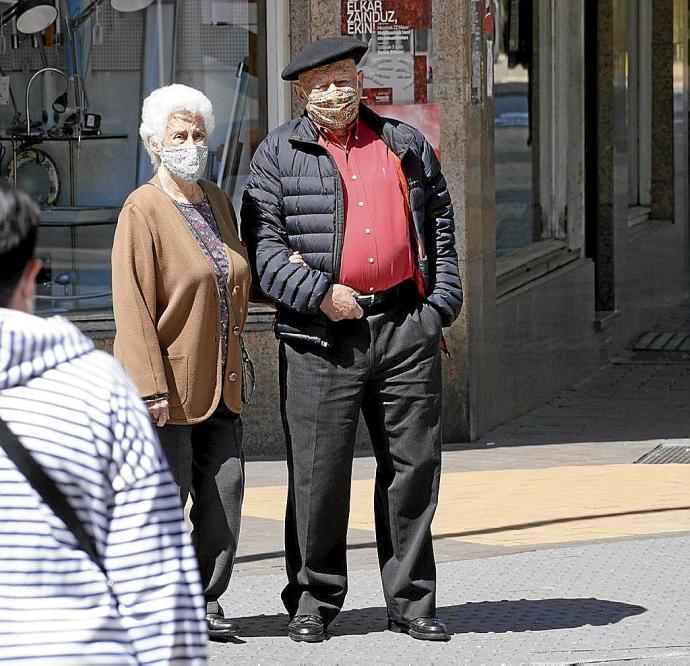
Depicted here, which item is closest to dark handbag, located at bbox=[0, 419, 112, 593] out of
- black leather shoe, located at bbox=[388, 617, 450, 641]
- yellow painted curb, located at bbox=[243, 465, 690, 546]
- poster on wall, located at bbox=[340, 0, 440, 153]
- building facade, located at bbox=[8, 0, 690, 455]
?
black leather shoe, located at bbox=[388, 617, 450, 641]

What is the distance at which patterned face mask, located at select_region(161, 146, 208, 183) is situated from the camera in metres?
4.96

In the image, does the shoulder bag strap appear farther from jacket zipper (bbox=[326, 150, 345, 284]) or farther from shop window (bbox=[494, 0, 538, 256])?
shop window (bbox=[494, 0, 538, 256])

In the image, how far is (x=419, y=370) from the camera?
5.25m

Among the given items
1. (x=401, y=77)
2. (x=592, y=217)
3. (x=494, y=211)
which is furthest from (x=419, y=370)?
(x=592, y=217)

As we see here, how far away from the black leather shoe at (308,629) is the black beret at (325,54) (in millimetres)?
1739

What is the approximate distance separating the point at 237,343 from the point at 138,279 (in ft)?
1.34

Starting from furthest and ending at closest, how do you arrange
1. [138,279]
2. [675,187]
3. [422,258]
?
[675,187] < [422,258] < [138,279]

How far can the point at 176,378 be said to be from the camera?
16.4 feet

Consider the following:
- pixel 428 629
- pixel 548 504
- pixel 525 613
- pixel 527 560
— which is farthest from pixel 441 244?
pixel 548 504

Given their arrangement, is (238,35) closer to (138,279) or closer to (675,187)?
(138,279)

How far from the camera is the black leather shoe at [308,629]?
5.31 metres

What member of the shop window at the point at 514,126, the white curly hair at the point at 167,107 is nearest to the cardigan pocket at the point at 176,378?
the white curly hair at the point at 167,107

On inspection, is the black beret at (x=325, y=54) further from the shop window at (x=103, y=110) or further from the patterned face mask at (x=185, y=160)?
the shop window at (x=103, y=110)

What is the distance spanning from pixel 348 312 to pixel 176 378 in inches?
22.6
